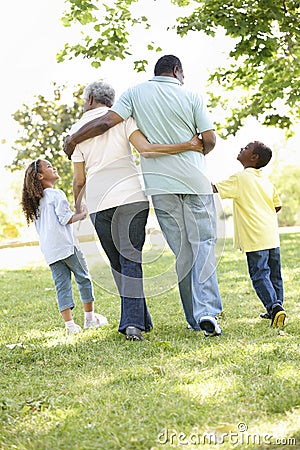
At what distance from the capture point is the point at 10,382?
384cm

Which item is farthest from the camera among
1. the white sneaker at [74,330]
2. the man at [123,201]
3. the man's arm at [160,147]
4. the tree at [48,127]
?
the tree at [48,127]

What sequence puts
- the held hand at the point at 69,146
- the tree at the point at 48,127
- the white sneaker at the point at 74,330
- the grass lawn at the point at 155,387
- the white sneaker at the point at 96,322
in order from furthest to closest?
the tree at the point at 48,127 → the white sneaker at the point at 96,322 → the white sneaker at the point at 74,330 → the held hand at the point at 69,146 → the grass lawn at the point at 155,387

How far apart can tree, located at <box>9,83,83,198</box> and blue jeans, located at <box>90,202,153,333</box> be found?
20666mm

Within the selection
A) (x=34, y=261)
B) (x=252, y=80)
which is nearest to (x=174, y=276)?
(x=252, y=80)

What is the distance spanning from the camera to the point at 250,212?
209 inches

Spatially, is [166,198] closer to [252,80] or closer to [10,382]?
[10,382]

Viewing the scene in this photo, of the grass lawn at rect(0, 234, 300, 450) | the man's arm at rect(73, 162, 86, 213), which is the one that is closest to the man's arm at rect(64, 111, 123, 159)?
the man's arm at rect(73, 162, 86, 213)

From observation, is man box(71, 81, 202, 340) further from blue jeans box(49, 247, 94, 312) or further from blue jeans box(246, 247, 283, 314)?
blue jeans box(246, 247, 283, 314)

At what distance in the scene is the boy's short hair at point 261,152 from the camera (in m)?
5.44

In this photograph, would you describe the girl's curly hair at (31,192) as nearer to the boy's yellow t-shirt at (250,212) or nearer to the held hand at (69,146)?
the held hand at (69,146)

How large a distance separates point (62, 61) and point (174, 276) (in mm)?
3792

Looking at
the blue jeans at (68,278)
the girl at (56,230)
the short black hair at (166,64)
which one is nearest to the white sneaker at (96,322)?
the girl at (56,230)

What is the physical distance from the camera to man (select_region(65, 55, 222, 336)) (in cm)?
477

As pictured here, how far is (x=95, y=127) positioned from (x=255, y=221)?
1.47m
